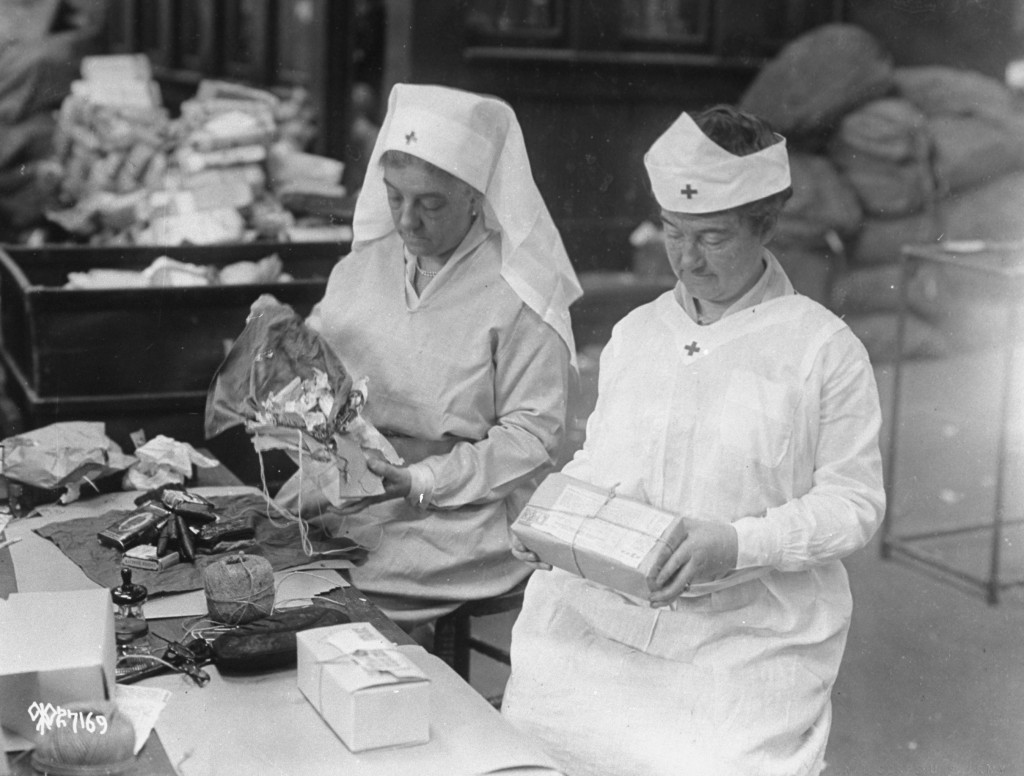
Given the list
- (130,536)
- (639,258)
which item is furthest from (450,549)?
(639,258)

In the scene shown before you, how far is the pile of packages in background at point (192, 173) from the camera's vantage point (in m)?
4.55

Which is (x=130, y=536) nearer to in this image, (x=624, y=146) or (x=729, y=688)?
(x=729, y=688)

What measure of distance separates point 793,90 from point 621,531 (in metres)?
5.26

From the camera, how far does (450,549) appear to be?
2854mm

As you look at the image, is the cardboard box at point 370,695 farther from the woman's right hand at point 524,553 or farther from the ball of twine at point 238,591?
the woman's right hand at point 524,553

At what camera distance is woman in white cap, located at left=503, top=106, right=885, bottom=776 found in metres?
2.19

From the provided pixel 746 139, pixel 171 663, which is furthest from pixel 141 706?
pixel 746 139

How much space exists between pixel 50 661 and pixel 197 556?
738mm

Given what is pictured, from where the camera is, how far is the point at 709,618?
7.58 ft

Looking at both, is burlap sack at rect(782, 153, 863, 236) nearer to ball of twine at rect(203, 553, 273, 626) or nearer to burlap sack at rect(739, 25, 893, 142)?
burlap sack at rect(739, 25, 893, 142)

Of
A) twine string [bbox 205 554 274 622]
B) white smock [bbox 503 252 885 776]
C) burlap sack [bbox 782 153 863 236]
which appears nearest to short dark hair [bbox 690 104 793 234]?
white smock [bbox 503 252 885 776]

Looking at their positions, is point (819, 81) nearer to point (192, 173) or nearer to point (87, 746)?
point (192, 173)

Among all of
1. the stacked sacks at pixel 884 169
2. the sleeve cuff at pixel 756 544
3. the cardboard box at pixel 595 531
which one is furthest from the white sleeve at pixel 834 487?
the stacked sacks at pixel 884 169

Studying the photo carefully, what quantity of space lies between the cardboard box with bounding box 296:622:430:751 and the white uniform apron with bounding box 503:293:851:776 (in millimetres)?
642
